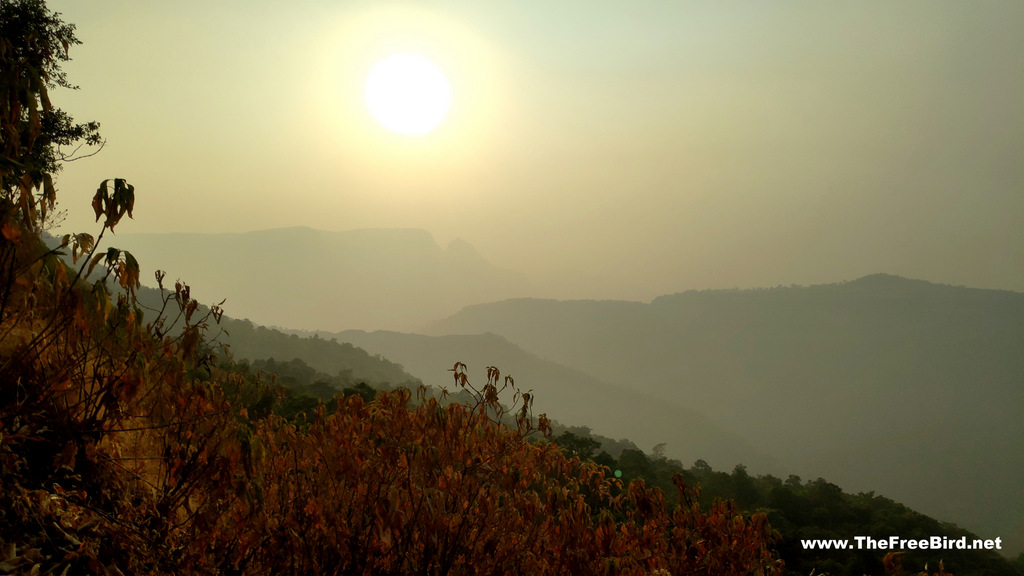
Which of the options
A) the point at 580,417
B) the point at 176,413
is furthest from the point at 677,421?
the point at 176,413

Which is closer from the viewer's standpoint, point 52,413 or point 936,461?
point 52,413

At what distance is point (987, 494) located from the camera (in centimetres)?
14925

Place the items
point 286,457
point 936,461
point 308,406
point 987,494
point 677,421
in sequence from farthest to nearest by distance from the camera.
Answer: point 677,421, point 936,461, point 987,494, point 308,406, point 286,457

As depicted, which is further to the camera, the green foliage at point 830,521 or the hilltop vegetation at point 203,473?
the green foliage at point 830,521

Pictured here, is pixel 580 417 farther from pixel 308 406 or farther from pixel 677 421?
pixel 308 406

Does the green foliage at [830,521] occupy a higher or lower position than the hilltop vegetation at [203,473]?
lower

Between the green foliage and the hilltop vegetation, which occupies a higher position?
the hilltop vegetation

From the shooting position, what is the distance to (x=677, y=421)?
18550 cm

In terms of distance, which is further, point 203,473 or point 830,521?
point 830,521

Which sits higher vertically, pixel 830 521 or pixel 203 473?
pixel 203 473

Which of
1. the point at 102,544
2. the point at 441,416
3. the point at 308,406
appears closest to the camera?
the point at 102,544

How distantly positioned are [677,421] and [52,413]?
19716 centimetres

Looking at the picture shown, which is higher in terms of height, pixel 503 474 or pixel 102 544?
pixel 503 474

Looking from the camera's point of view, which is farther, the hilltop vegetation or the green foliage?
the green foliage
